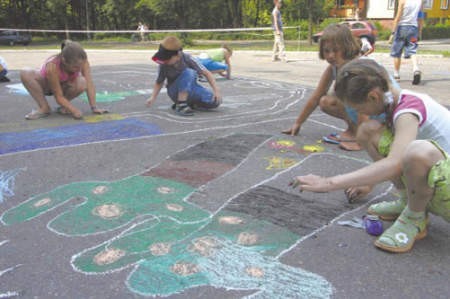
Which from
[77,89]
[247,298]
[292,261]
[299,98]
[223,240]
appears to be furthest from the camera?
[299,98]

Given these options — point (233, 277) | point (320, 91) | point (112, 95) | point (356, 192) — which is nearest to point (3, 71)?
point (112, 95)

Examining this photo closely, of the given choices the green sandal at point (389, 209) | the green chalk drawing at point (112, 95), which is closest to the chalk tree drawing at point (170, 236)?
the green sandal at point (389, 209)

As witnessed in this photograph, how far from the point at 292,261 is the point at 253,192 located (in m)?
0.89

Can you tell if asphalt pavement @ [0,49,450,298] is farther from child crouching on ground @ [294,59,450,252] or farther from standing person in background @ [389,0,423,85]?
standing person in background @ [389,0,423,85]

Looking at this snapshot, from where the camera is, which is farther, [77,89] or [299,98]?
[299,98]

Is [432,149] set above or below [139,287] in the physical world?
above

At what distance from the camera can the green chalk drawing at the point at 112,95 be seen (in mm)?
6461

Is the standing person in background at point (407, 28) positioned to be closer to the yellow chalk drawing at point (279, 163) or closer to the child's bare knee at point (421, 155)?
the yellow chalk drawing at point (279, 163)

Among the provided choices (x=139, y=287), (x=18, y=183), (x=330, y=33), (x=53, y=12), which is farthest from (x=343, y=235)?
(x=53, y=12)

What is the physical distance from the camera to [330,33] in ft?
11.8

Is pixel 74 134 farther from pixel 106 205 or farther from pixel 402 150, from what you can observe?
pixel 402 150

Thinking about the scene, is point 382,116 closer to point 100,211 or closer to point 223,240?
point 223,240

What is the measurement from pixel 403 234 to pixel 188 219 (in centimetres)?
116

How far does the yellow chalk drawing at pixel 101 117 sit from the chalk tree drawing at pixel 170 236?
1.98 m
